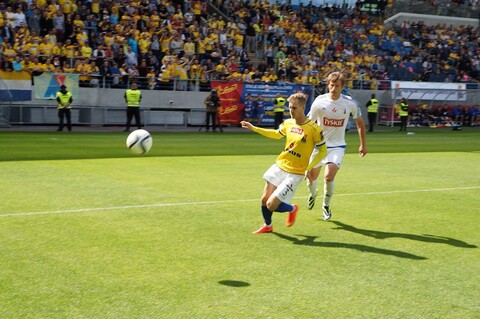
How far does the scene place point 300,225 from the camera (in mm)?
8977

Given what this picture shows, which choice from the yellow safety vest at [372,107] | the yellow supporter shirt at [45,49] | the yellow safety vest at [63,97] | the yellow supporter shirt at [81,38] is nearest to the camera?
the yellow safety vest at [63,97]

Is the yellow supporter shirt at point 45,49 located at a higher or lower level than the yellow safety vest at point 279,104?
higher

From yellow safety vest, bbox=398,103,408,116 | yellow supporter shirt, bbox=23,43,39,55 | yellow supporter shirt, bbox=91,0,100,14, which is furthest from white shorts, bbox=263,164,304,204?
yellow safety vest, bbox=398,103,408,116

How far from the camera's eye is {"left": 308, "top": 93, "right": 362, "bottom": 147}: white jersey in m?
9.65

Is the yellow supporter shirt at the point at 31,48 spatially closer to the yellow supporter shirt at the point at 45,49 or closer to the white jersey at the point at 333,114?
the yellow supporter shirt at the point at 45,49

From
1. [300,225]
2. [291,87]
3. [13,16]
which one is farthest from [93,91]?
[300,225]

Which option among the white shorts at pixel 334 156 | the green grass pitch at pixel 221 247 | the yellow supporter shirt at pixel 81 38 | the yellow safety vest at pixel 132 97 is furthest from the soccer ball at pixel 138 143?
the yellow supporter shirt at pixel 81 38

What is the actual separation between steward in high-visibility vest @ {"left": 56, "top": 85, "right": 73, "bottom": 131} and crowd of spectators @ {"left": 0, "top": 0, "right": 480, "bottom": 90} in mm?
2028

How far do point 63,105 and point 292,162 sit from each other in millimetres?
20654

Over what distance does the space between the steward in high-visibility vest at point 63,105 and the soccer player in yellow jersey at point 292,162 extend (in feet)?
66.3

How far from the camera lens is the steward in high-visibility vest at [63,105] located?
26734 mm

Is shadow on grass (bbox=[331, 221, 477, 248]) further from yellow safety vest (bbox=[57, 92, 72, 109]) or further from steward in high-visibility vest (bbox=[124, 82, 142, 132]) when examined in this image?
yellow safety vest (bbox=[57, 92, 72, 109])

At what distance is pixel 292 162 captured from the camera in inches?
323

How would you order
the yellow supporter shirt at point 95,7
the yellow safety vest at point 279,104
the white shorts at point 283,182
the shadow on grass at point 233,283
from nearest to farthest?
the shadow on grass at point 233,283 < the white shorts at point 283,182 < the yellow safety vest at point 279,104 < the yellow supporter shirt at point 95,7
